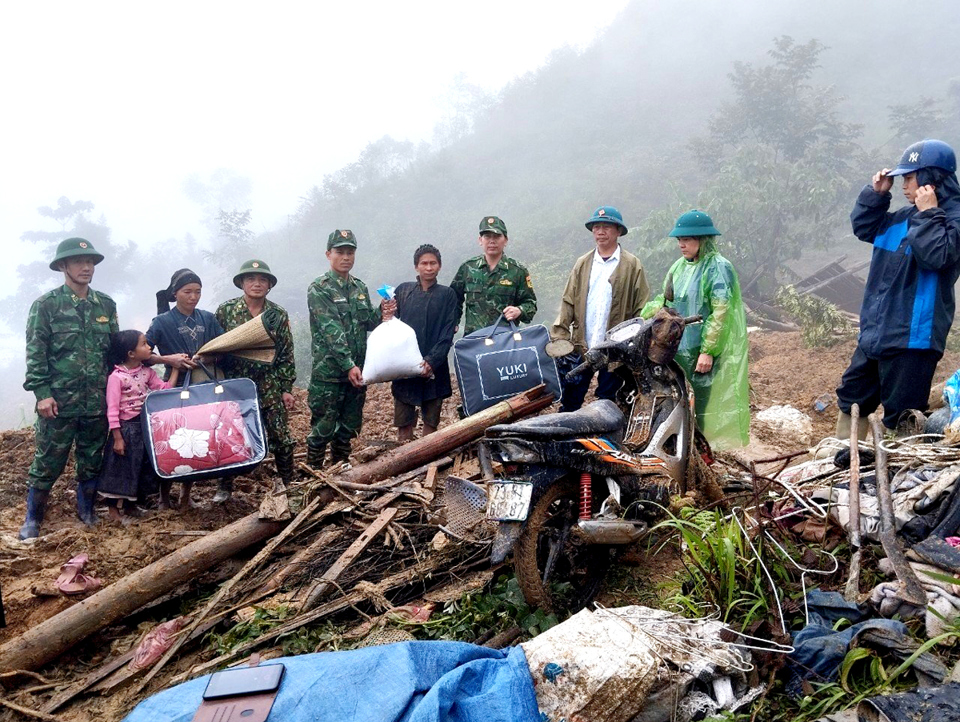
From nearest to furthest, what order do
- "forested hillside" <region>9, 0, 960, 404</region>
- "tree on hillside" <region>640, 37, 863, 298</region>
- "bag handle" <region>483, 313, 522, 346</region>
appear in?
"bag handle" <region>483, 313, 522, 346</region>
"tree on hillside" <region>640, 37, 863, 298</region>
"forested hillside" <region>9, 0, 960, 404</region>

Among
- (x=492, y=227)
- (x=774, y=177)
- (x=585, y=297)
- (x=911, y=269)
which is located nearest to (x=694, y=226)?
(x=585, y=297)

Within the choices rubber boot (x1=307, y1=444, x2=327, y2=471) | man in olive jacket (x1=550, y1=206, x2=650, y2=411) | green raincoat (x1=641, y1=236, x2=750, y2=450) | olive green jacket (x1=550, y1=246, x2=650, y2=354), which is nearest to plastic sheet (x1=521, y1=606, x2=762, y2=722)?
green raincoat (x1=641, y1=236, x2=750, y2=450)

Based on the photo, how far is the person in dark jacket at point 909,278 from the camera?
3.66 m

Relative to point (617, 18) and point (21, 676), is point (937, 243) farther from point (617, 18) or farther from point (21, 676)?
point (617, 18)

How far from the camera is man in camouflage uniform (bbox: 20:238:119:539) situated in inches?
179

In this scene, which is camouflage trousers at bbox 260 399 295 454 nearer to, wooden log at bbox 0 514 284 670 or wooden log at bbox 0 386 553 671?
wooden log at bbox 0 386 553 671

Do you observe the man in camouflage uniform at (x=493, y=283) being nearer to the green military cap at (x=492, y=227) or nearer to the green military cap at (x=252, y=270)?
the green military cap at (x=492, y=227)

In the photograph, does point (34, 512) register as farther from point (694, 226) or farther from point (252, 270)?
point (694, 226)

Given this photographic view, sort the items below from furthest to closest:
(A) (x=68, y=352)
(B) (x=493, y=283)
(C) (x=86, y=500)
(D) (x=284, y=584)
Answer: (B) (x=493, y=283), (C) (x=86, y=500), (A) (x=68, y=352), (D) (x=284, y=584)

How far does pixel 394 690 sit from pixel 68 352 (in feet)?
13.4

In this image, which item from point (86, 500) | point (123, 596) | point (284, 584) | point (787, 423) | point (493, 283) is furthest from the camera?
point (787, 423)

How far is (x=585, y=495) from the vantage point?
3062mm

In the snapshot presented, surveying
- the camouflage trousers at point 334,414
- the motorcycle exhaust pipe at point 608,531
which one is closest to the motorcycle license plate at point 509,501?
the motorcycle exhaust pipe at point 608,531

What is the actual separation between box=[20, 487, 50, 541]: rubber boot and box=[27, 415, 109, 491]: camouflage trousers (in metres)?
0.06
